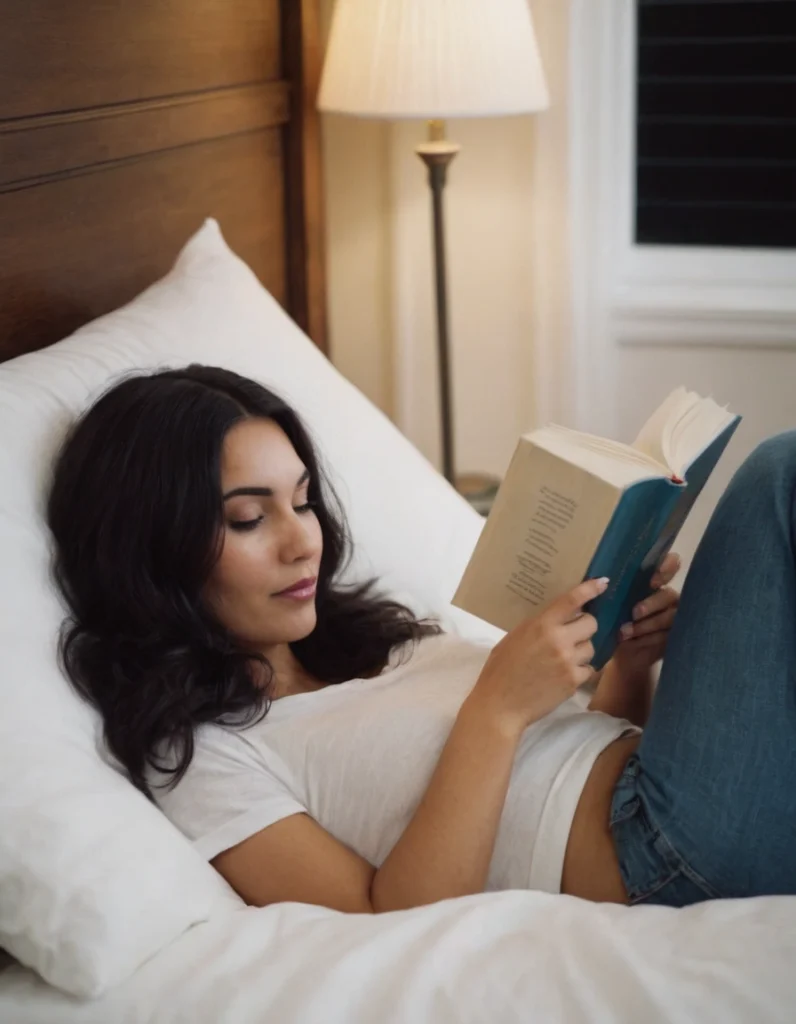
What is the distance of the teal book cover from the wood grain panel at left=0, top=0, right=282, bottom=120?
809 millimetres

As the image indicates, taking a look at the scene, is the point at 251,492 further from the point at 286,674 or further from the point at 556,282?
the point at 556,282

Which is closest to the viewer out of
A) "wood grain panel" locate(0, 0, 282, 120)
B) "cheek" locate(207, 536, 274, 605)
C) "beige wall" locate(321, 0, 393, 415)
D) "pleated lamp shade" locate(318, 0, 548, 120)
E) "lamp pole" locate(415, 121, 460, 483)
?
"cheek" locate(207, 536, 274, 605)

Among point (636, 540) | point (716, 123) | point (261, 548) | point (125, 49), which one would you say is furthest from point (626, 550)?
point (716, 123)

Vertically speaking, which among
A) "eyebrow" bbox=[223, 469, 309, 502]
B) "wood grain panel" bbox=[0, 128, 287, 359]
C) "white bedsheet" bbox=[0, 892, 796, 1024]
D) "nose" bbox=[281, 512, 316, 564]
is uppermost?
"wood grain panel" bbox=[0, 128, 287, 359]

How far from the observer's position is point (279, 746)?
3.94ft

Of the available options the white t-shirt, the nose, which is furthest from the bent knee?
the nose

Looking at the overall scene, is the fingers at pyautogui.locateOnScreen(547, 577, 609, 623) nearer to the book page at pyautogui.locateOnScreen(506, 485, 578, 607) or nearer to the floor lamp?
the book page at pyautogui.locateOnScreen(506, 485, 578, 607)

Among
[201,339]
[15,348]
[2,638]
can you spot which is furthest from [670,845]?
[15,348]

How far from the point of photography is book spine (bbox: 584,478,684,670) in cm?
107

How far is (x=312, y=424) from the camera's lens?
1.55m

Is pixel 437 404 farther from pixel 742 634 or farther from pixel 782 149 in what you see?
pixel 742 634

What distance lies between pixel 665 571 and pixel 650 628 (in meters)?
0.06

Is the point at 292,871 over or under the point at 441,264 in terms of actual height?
under

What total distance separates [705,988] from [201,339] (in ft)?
3.00
